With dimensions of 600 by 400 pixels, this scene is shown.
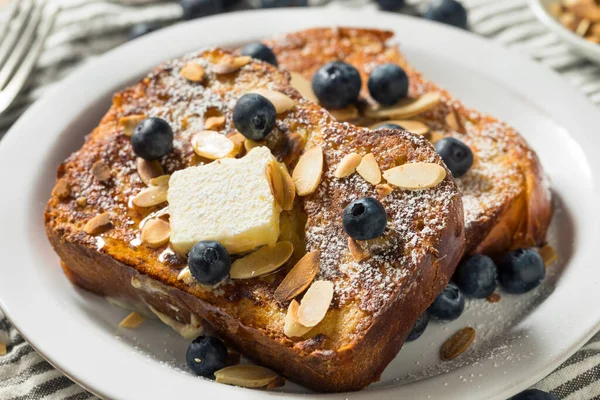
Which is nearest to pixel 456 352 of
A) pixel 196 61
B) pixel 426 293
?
pixel 426 293

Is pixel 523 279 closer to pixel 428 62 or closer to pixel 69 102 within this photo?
pixel 428 62

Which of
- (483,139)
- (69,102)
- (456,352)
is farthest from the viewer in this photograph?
(69,102)

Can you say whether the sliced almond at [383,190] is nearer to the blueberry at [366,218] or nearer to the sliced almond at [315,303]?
the blueberry at [366,218]

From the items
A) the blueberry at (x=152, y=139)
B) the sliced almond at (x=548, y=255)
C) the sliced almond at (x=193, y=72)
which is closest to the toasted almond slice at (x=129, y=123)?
the blueberry at (x=152, y=139)

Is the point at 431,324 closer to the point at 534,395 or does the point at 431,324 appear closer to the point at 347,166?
the point at 534,395

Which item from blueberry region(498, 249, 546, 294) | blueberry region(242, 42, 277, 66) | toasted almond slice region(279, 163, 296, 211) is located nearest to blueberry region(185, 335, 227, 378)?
toasted almond slice region(279, 163, 296, 211)

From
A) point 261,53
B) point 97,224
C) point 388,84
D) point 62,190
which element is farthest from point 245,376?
point 261,53

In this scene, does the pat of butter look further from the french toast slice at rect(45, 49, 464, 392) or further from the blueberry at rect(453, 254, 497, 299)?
the blueberry at rect(453, 254, 497, 299)
